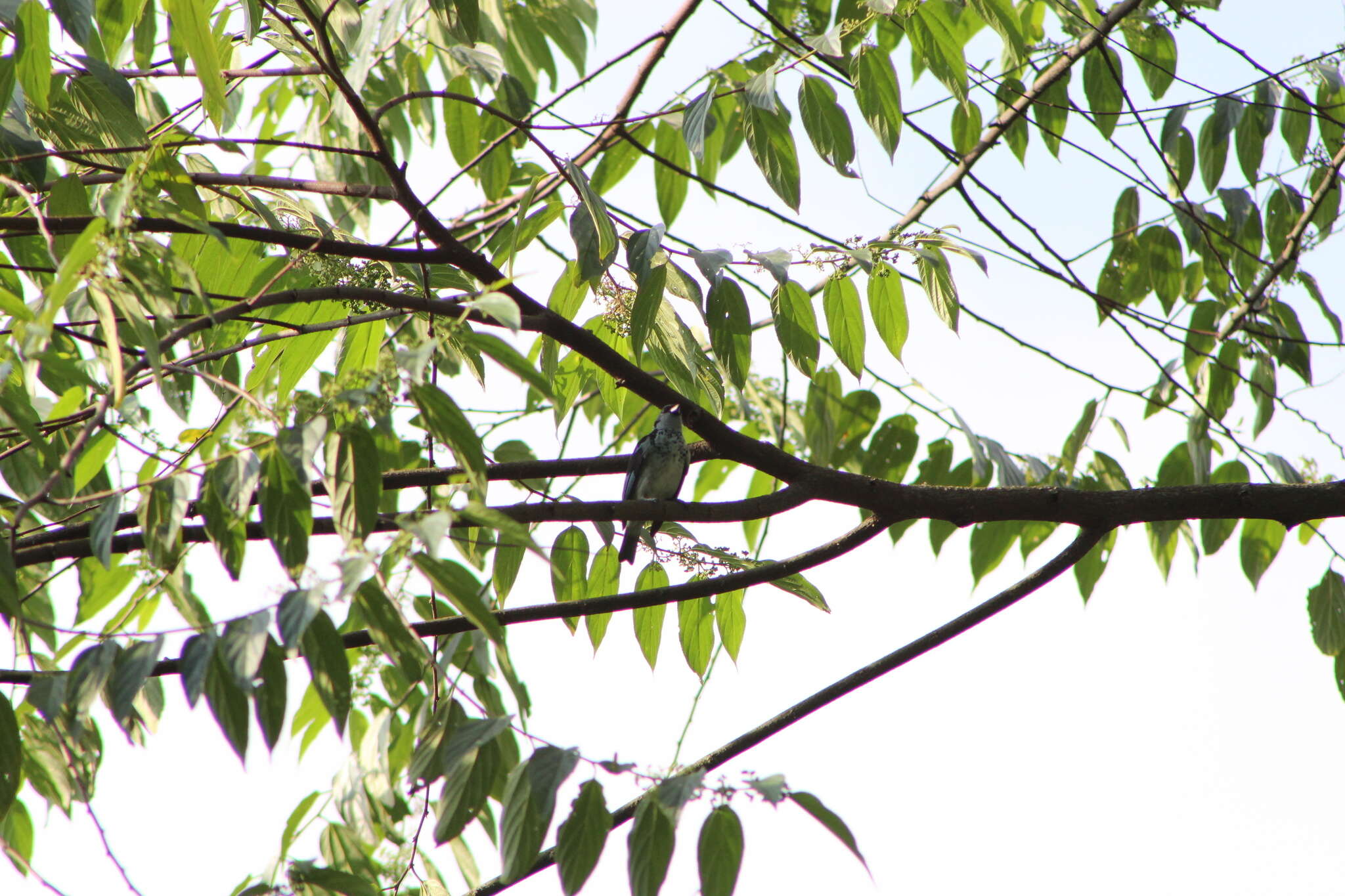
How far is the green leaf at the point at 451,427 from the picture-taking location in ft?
5.19

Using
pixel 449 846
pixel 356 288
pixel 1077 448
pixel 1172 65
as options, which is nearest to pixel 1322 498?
pixel 1077 448

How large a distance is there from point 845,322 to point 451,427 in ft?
4.13

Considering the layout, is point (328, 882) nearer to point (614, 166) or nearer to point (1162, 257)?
point (614, 166)

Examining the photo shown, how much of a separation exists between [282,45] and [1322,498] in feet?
9.05

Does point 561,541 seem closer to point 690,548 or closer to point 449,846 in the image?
point 690,548

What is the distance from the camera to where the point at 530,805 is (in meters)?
1.71

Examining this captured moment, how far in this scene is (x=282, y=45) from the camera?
271cm

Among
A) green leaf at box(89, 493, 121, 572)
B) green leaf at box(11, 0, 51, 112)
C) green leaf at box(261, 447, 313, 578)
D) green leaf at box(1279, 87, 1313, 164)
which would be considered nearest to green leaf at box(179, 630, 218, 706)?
green leaf at box(261, 447, 313, 578)

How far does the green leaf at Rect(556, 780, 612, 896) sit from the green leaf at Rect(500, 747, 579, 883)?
0.13ft

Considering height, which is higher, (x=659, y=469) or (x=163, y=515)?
(x=659, y=469)

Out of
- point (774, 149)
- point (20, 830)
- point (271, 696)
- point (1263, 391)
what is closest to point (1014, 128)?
point (1263, 391)

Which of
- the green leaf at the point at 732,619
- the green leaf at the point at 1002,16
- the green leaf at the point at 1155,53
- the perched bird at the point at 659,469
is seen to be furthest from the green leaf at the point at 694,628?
the green leaf at the point at 1155,53

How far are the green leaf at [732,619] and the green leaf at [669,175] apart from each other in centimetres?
126

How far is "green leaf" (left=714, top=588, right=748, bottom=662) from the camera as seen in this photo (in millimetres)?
2977
